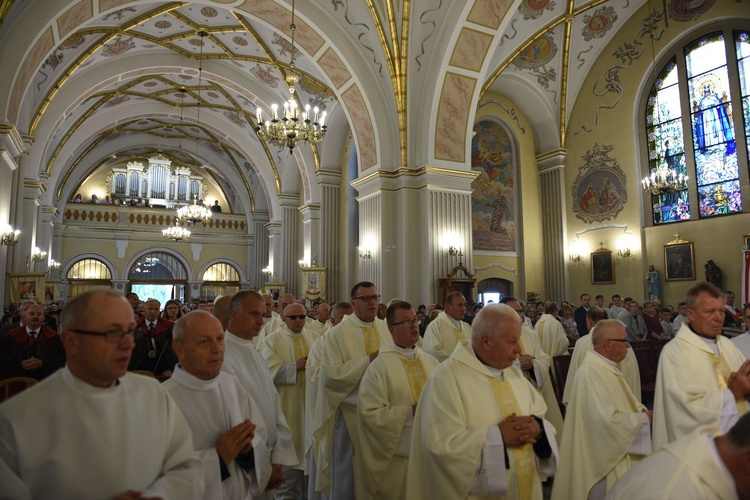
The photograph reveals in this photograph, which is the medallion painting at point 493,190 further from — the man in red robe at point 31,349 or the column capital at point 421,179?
the man in red robe at point 31,349

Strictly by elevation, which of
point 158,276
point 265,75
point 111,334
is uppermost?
point 265,75

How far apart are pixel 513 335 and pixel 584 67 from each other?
15.5 m

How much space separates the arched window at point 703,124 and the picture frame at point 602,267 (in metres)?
1.62

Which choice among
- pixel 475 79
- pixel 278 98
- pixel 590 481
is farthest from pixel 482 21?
pixel 590 481

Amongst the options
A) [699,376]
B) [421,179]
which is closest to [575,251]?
[421,179]

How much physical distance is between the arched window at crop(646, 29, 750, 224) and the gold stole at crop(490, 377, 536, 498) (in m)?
12.6

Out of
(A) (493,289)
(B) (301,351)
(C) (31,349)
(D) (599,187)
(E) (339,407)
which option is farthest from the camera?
(A) (493,289)

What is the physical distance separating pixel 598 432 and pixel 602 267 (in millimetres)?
13073

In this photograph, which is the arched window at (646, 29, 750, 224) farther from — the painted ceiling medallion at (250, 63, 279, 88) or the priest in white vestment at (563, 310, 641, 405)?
the painted ceiling medallion at (250, 63, 279, 88)

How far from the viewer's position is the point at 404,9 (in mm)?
11633

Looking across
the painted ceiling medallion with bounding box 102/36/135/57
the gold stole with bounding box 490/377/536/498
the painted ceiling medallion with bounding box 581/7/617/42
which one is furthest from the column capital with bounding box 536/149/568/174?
the gold stole with bounding box 490/377/536/498

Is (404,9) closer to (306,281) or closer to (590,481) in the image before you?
(306,281)

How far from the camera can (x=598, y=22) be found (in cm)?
1499

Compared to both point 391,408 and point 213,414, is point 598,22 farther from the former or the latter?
point 213,414
